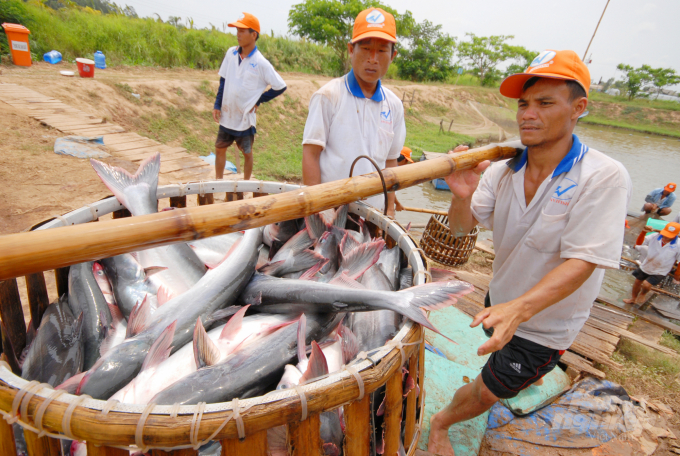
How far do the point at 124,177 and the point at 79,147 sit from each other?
15.7ft

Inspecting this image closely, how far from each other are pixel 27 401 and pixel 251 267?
113cm

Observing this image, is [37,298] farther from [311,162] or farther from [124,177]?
[311,162]

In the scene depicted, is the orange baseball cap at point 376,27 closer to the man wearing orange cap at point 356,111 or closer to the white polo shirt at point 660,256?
the man wearing orange cap at point 356,111

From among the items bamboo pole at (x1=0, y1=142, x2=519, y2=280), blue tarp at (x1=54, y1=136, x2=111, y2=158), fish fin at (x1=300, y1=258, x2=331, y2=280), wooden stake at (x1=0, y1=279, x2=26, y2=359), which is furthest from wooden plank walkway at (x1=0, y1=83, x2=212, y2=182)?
bamboo pole at (x1=0, y1=142, x2=519, y2=280)

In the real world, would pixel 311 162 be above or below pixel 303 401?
above

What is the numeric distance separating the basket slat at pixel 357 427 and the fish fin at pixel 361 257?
809 mm

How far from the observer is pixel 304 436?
110 cm

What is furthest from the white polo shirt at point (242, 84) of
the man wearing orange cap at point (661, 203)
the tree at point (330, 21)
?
the tree at point (330, 21)

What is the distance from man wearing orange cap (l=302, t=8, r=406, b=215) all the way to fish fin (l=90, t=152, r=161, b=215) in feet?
3.57

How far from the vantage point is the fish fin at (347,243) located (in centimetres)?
218

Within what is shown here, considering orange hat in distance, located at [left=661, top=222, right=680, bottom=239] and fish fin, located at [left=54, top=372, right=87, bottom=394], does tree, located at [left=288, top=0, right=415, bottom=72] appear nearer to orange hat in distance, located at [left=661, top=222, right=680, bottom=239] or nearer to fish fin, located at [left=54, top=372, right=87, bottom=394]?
orange hat in distance, located at [left=661, top=222, right=680, bottom=239]

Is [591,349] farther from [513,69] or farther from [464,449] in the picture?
[513,69]

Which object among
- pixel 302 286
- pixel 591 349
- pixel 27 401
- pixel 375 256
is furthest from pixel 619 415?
pixel 27 401

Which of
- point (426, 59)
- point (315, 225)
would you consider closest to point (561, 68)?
point (315, 225)
